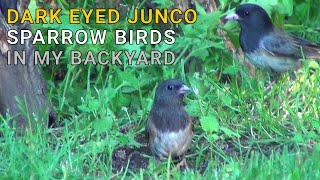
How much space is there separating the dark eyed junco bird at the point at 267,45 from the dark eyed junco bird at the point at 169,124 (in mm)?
1324

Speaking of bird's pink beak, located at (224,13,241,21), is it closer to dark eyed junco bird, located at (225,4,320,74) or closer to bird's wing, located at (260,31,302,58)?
dark eyed junco bird, located at (225,4,320,74)

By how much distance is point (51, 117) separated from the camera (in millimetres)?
6012

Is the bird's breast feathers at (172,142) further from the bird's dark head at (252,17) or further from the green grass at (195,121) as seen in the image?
the bird's dark head at (252,17)

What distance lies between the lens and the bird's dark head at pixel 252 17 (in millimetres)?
6766

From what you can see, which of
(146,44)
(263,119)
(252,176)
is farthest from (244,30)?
(252,176)

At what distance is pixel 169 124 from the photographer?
5445 mm

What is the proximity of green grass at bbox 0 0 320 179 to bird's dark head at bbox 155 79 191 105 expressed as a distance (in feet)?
0.63

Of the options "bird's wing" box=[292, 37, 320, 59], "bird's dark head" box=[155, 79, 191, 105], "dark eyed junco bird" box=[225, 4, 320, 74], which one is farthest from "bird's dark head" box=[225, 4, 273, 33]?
"bird's dark head" box=[155, 79, 191, 105]

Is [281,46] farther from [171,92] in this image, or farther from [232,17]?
[171,92]

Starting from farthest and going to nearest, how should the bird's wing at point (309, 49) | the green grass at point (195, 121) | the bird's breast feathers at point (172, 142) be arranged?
the bird's wing at point (309, 49) < the bird's breast feathers at point (172, 142) < the green grass at point (195, 121)

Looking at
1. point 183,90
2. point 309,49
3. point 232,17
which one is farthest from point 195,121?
point 309,49

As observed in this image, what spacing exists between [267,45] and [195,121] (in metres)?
1.08

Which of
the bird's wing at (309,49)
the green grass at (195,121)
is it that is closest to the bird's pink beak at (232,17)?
the green grass at (195,121)

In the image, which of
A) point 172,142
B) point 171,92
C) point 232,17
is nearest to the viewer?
point 172,142
